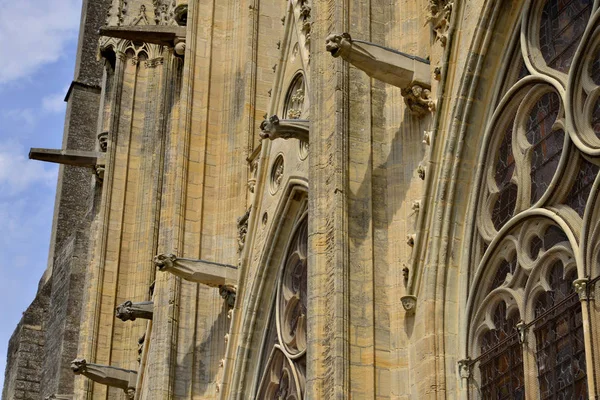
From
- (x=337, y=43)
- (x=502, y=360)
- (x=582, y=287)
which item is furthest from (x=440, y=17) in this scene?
(x=582, y=287)

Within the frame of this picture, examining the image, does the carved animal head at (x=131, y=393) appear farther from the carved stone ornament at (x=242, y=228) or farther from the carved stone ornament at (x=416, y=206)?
the carved stone ornament at (x=416, y=206)

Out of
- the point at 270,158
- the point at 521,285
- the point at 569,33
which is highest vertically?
the point at 270,158

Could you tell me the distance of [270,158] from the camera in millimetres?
19000

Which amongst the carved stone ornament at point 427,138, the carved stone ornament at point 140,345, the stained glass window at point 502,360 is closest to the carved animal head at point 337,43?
the carved stone ornament at point 427,138

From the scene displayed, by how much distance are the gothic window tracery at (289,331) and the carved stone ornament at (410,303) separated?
327 centimetres

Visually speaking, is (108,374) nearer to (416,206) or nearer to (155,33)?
(155,33)

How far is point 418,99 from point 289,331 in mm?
4175

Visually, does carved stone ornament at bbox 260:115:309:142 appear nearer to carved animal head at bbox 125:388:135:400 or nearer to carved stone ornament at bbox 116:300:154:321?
carved stone ornament at bbox 116:300:154:321

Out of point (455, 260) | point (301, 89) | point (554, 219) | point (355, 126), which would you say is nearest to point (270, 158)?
point (301, 89)

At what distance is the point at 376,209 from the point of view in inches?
563

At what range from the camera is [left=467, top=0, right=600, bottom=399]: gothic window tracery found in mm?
11547

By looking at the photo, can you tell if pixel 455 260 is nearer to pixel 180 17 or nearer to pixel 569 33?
pixel 569 33

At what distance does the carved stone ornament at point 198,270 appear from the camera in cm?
1908

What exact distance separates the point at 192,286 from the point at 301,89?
3.42 m
